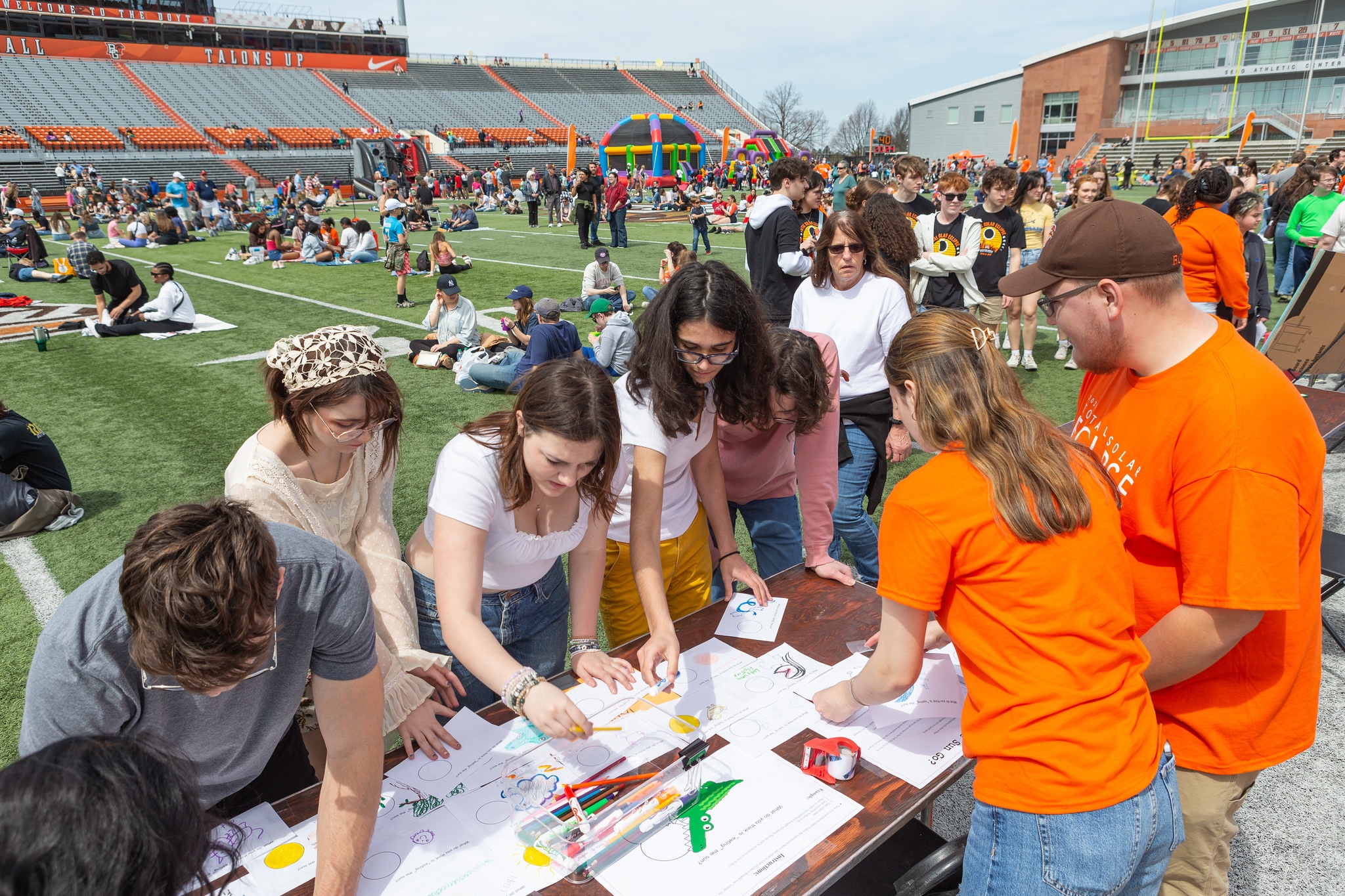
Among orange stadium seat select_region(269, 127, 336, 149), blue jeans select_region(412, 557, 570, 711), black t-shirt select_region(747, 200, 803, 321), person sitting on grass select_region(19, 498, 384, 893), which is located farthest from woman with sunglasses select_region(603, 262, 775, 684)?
orange stadium seat select_region(269, 127, 336, 149)

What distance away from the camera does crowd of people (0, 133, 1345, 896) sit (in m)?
1.27

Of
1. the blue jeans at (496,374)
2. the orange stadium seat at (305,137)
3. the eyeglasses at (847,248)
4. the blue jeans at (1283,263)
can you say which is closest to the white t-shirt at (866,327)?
the eyeglasses at (847,248)

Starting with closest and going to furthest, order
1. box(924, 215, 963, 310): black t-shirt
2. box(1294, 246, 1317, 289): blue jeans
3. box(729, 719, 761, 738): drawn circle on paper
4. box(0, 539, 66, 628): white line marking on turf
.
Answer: box(729, 719, 761, 738): drawn circle on paper, box(0, 539, 66, 628): white line marking on turf, box(924, 215, 963, 310): black t-shirt, box(1294, 246, 1317, 289): blue jeans

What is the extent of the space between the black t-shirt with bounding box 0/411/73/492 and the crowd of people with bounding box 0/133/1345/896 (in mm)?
4201

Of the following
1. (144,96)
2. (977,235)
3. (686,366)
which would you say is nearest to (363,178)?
(144,96)

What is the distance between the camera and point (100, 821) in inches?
33.0

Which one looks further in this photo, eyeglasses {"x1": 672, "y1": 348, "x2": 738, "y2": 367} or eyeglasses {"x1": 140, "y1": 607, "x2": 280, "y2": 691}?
eyeglasses {"x1": 672, "y1": 348, "x2": 738, "y2": 367}

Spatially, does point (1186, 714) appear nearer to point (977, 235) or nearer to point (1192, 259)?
point (1192, 259)

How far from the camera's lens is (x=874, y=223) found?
488 centimetres

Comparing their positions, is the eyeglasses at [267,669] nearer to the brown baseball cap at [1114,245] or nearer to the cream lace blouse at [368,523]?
the cream lace blouse at [368,523]

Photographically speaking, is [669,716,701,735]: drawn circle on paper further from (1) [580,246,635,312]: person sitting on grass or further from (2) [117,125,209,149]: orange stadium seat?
(2) [117,125,209,149]: orange stadium seat

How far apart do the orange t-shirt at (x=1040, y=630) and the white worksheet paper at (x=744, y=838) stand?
1.22 ft

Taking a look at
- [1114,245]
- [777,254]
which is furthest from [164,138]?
[1114,245]

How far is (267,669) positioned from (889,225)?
4402mm
